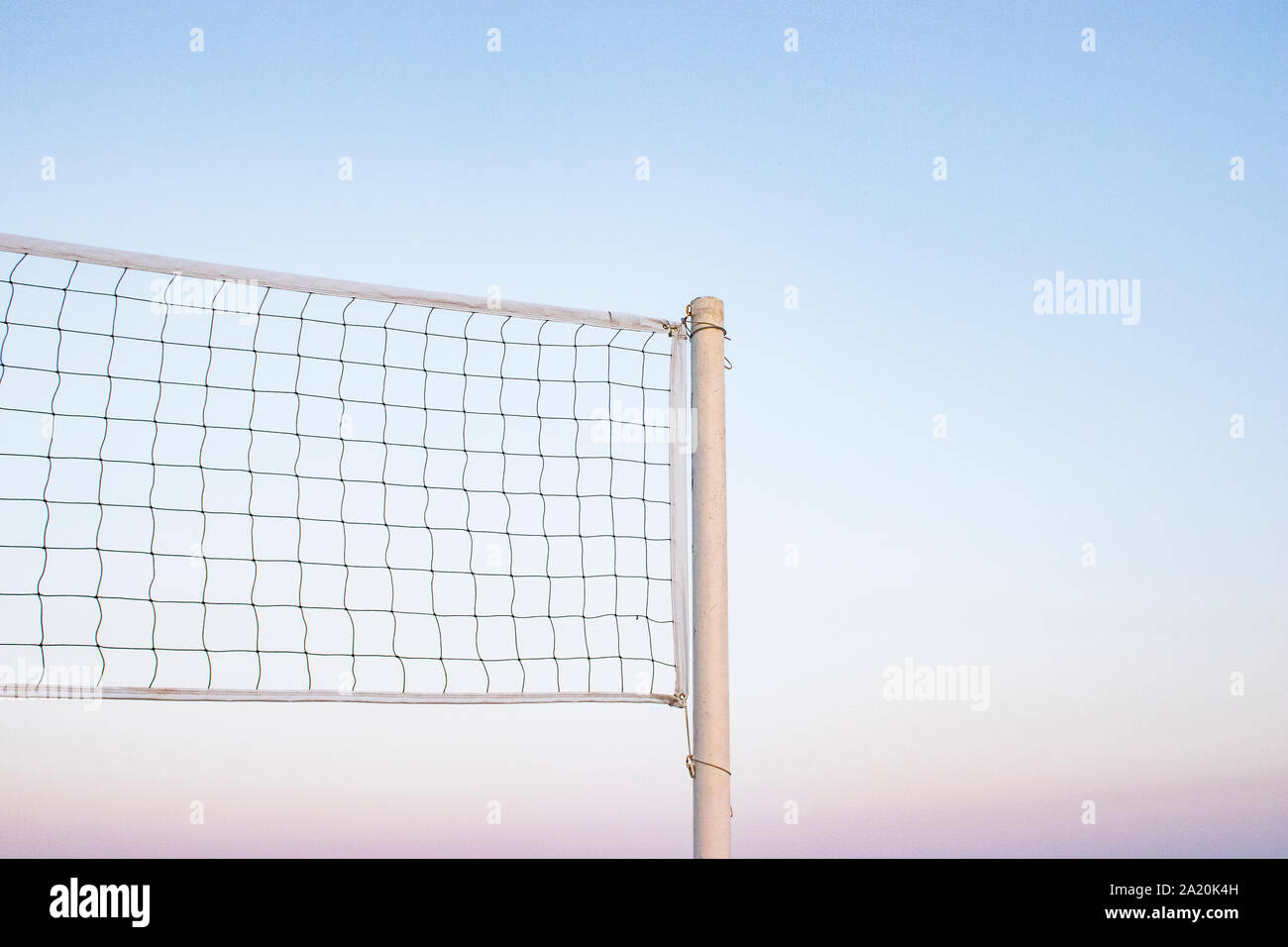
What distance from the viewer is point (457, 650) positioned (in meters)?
4.36

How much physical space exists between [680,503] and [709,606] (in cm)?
38

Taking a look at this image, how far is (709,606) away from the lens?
13.6ft

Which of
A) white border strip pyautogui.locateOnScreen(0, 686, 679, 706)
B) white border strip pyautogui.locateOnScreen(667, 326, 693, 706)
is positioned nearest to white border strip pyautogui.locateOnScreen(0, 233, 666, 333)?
white border strip pyautogui.locateOnScreen(667, 326, 693, 706)

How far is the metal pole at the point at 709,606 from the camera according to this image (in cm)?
402

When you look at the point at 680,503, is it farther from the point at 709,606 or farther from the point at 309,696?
the point at 309,696

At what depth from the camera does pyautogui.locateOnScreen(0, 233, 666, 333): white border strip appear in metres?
4.00

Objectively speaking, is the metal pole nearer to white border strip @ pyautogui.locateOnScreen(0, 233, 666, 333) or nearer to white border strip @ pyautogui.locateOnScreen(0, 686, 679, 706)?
white border strip @ pyautogui.locateOnScreen(0, 686, 679, 706)

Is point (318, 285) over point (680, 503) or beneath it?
over

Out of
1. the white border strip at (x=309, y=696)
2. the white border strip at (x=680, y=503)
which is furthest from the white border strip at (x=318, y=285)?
the white border strip at (x=309, y=696)

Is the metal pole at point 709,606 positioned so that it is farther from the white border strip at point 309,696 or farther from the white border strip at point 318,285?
the white border strip at point 318,285

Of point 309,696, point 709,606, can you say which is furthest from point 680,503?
point 309,696

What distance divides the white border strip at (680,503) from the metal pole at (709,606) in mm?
81
